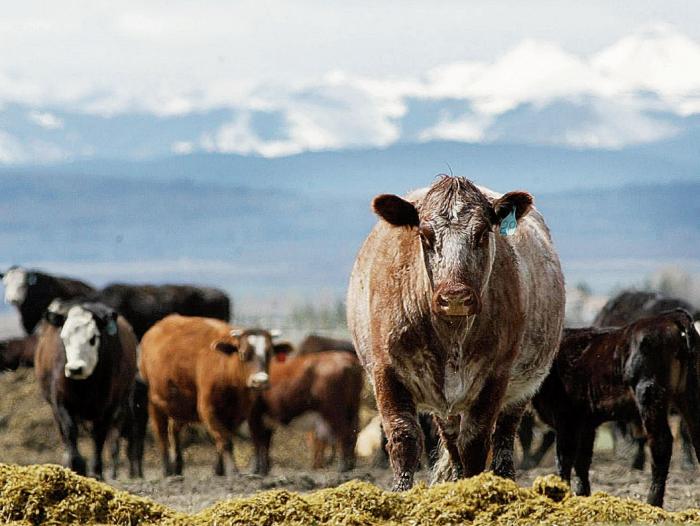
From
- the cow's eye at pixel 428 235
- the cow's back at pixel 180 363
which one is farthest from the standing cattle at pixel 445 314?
the cow's back at pixel 180 363

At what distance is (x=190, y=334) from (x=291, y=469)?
120 inches

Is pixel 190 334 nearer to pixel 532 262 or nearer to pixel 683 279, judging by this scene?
pixel 532 262

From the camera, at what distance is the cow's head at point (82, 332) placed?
16797mm

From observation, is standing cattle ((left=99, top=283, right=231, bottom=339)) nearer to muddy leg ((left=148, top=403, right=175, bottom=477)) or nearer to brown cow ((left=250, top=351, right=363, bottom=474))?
muddy leg ((left=148, top=403, right=175, bottom=477))

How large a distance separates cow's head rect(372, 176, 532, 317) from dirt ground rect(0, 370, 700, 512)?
4.31m

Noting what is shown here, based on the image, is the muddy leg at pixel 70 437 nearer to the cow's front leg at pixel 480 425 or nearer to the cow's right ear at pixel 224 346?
the cow's right ear at pixel 224 346

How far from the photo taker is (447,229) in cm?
932

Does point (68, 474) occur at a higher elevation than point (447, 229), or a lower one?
lower

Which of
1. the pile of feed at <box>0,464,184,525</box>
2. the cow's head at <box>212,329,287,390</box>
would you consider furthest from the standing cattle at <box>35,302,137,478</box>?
the pile of feed at <box>0,464,184,525</box>

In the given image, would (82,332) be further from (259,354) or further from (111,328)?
(259,354)

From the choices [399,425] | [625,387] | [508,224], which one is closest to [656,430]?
[625,387]

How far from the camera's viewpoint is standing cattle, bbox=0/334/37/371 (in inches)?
1017

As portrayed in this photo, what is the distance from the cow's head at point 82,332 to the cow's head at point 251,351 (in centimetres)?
292

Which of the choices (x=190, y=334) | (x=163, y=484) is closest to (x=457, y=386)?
(x=163, y=484)
